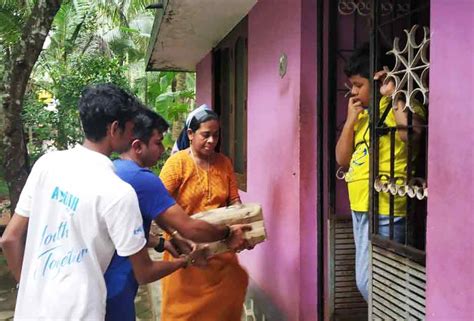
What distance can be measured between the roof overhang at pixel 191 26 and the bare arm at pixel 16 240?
120 inches

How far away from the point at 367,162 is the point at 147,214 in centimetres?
123

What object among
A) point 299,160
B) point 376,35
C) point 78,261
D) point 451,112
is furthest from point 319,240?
point 78,261

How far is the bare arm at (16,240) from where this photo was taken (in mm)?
1866

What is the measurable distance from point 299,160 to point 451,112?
1566 millimetres

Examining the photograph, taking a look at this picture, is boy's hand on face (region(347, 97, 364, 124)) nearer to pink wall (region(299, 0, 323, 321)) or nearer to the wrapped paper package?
pink wall (region(299, 0, 323, 321))

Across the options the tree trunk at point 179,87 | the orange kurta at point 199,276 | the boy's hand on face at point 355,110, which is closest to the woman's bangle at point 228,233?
the orange kurta at point 199,276

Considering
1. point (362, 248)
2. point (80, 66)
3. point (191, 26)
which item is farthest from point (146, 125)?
point (80, 66)

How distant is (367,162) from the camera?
2.66 m

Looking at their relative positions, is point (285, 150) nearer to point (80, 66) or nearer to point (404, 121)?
point (404, 121)

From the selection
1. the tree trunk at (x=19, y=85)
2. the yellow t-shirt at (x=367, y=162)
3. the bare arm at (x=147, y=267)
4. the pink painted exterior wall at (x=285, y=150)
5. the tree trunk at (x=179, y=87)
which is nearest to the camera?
the bare arm at (x=147, y=267)

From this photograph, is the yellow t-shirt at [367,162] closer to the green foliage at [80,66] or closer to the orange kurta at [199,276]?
the orange kurta at [199,276]

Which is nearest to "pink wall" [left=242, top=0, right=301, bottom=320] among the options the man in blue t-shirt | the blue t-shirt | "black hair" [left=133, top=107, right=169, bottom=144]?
the man in blue t-shirt

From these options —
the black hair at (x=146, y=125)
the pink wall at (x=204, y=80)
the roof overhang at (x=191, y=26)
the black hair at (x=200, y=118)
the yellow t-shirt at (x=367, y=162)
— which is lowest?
the yellow t-shirt at (x=367, y=162)

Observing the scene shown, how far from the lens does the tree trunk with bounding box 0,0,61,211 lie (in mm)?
5895
